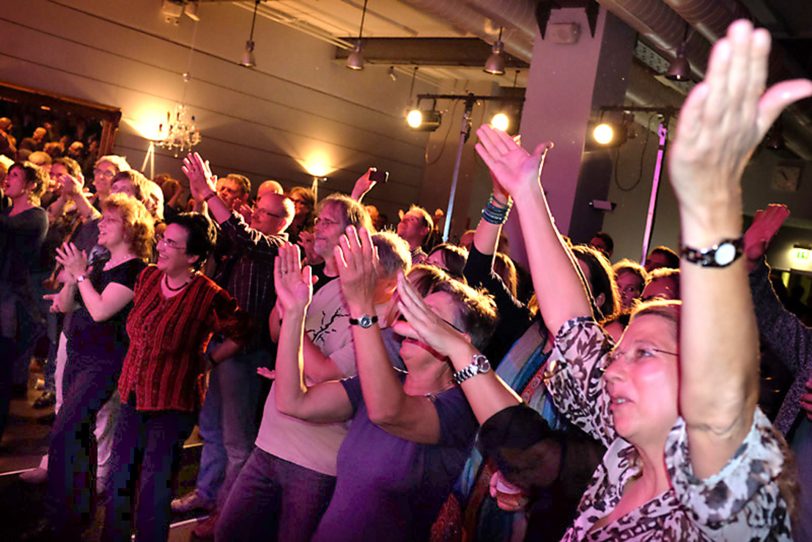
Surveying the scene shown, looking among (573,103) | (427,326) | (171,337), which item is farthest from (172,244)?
(573,103)

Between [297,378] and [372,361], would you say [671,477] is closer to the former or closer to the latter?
[372,361]

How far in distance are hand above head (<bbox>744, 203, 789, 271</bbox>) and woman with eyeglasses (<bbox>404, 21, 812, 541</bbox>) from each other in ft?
3.52

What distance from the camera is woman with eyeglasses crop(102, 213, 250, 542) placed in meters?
2.86

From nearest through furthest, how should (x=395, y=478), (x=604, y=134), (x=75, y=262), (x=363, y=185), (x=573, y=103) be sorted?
(x=395, y=478), (x=75, y=262), (x=363, y=185), (x=604, y=134), (x=573, y=103)

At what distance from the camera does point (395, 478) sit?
1.92 meters

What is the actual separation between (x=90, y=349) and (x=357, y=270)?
1.76m

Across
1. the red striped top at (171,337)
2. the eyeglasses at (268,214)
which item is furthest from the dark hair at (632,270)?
the red striped top at (171,337)

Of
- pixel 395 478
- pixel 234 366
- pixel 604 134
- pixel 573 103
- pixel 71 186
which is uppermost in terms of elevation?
pixel 573 103

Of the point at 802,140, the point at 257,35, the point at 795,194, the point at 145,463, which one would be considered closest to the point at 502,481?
the point at 145,463

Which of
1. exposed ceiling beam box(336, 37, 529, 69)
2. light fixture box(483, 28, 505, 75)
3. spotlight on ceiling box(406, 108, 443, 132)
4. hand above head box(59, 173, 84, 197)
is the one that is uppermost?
exposed ceiling beam box(336, 37, 529, 69)

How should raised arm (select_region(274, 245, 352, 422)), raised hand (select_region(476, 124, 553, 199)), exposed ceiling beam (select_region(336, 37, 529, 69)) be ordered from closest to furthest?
raised hand (select_region(476, 124, 553, 199)) < raised arm (select_region(274, 245, 352, 422)) < exposed ceiling beam (select_region(336, 37, 529, 69))

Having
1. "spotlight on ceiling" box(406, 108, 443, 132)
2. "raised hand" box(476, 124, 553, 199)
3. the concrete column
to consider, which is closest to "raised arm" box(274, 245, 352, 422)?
"raised hand" box(476, 124, 553, 199)

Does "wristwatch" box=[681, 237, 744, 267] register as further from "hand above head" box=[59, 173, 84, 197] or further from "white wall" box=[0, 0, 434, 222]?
"white wall" box=[0, 0, 434, 222]

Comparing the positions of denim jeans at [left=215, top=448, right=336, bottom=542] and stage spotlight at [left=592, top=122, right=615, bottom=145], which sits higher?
stage spotlight at [left=592, top=122, right=615, bottom=145]
